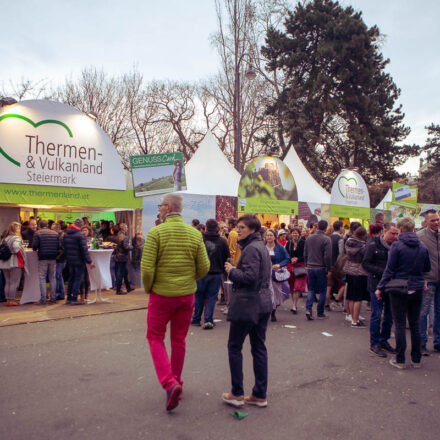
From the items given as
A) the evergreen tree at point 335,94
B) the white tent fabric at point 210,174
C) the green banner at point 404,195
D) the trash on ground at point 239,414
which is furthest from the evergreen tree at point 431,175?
the trash on ground at point 239,414

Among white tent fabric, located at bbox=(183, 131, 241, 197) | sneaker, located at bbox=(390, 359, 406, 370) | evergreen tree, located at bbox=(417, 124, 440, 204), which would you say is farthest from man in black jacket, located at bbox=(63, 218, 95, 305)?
evergreen tree, located at bbox=(417, 124, 440, 204)

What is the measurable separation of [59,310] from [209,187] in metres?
8.62

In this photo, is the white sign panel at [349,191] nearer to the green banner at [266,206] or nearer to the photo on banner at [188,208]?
the green banner at [266,206]

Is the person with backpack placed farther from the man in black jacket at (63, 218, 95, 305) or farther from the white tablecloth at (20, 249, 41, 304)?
the man in black jacket at (63, 218, 95, 305)

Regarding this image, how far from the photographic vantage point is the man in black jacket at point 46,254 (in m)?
8.87

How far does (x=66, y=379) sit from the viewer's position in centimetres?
443

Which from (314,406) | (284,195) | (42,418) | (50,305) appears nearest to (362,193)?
(284,195)

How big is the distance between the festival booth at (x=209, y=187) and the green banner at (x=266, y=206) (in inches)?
30.9

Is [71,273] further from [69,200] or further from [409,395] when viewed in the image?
[409,395]

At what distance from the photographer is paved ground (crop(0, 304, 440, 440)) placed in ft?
A: 10.9

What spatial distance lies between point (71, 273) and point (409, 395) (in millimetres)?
7141

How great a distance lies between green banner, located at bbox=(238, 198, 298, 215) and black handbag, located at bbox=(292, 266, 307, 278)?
4843 millimetres

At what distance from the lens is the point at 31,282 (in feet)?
30.2

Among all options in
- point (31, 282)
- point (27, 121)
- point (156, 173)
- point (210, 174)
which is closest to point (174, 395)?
point (31, 282)
